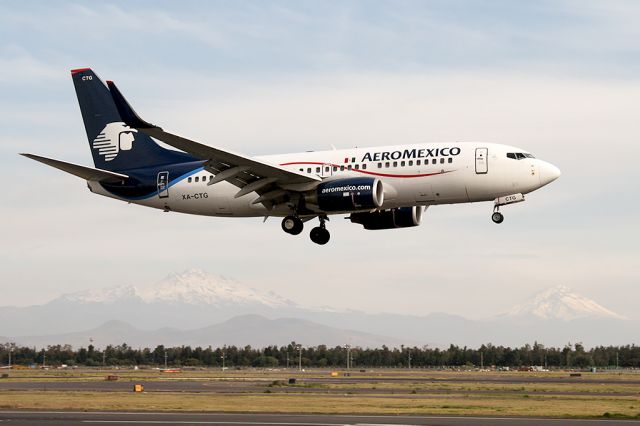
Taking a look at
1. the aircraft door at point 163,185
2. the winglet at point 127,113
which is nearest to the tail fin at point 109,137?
the aircraft door at point 163,185

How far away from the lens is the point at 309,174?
63.0 meters

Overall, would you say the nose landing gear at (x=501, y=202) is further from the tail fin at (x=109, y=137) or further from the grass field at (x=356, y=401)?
the tail fin at (x=109, y=137)

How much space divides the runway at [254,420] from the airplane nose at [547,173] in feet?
59.4

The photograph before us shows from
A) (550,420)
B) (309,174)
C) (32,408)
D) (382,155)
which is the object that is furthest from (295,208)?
(550,420)

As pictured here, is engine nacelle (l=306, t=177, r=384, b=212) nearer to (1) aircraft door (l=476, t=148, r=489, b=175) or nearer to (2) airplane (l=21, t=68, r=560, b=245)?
(2) airplane (l=21, t=68, r=560, b=245)

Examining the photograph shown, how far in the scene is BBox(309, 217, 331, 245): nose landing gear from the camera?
68.3 metres

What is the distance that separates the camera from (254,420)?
43.0 metres

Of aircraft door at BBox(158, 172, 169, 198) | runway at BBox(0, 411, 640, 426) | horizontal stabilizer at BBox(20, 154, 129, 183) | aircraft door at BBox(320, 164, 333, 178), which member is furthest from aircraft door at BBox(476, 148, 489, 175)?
horizontal stabilizer at BBox(20, 154, 129, 183)

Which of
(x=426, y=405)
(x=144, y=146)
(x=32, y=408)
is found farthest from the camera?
(x=144, y=146)

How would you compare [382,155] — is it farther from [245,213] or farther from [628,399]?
[628,399]

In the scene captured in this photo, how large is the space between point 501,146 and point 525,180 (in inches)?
102

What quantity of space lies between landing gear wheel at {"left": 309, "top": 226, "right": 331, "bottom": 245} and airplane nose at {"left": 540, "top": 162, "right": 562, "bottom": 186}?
15.6 m

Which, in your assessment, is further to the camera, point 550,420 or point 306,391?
point 306,391

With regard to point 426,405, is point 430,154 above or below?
above
